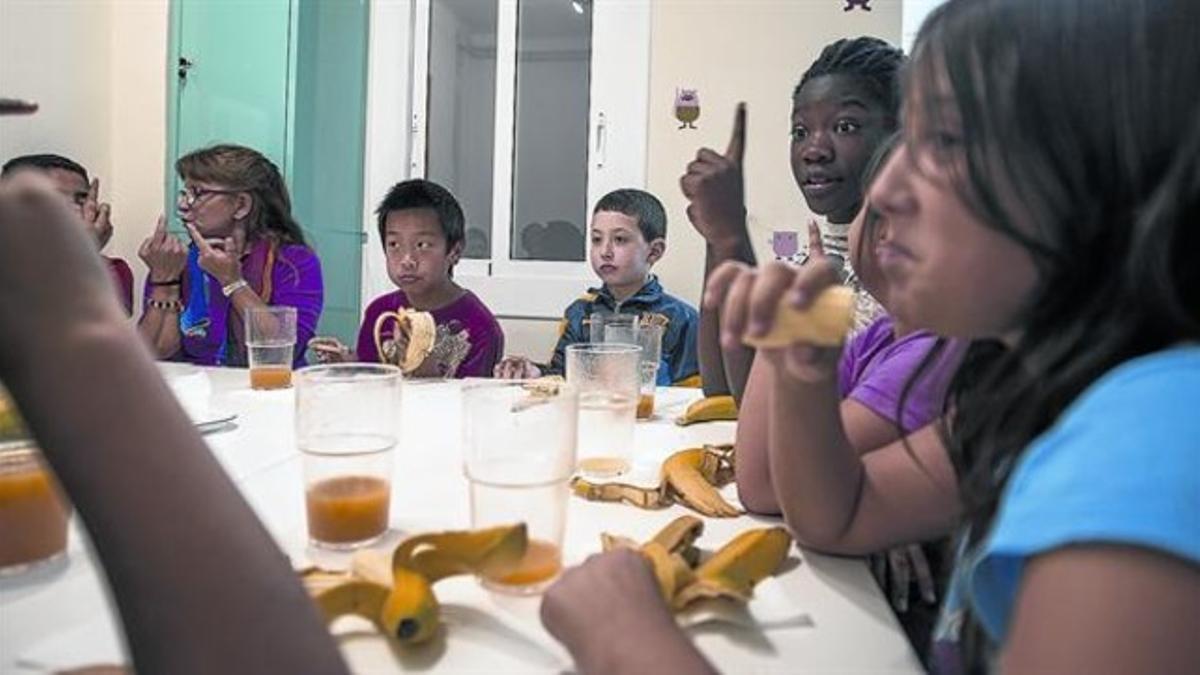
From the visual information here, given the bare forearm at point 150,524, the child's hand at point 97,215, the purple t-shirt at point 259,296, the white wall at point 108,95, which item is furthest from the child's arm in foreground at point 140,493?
the white wall at point 108,95

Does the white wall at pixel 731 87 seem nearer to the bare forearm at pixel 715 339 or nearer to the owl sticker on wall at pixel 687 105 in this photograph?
the owl sticker on wall at pixel 687 105

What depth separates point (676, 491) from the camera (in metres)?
0.91

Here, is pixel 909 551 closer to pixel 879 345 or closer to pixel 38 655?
pixel 879 345

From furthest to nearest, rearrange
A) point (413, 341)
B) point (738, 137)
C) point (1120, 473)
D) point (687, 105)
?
point (687, 105) → point (413, 341) → point (738, 137) → point (1120, 473)

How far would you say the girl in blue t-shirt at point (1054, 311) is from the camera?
15.7 inches

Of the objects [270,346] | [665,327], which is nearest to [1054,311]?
[270,346]

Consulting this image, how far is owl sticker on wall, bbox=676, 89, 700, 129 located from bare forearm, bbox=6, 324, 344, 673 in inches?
111

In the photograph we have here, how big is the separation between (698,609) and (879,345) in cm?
55

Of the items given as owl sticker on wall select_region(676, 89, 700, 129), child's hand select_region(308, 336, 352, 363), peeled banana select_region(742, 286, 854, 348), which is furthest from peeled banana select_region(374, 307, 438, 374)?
owl sticker on wall select_region(676, 89, 700, 129)

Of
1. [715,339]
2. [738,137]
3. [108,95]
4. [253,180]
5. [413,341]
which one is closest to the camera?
[738,137]

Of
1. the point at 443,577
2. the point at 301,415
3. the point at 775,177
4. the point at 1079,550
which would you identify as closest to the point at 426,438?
the point at 301,415

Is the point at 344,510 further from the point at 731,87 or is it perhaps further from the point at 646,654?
the point at 731,87

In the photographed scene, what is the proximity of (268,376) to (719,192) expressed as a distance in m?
0.85

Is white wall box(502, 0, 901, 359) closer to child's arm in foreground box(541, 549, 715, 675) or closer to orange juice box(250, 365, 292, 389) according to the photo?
orange juice box(250, 365, 292, 389)
